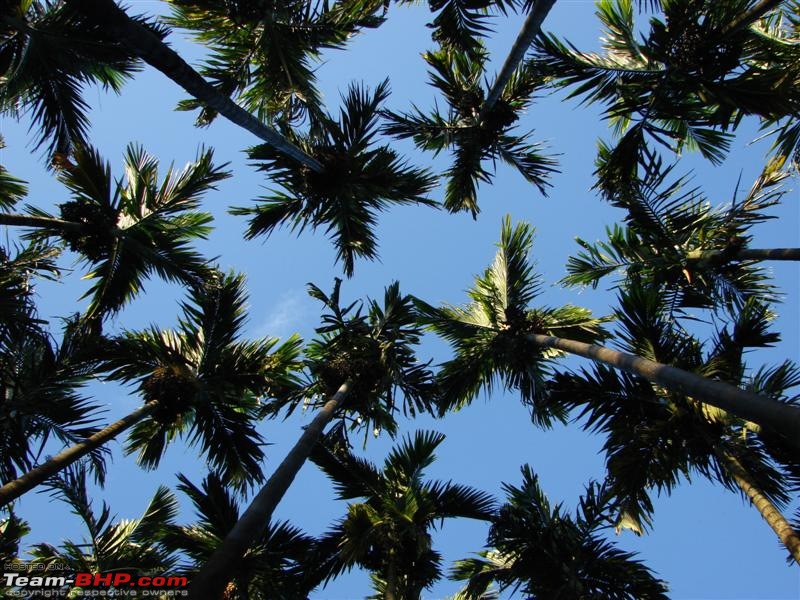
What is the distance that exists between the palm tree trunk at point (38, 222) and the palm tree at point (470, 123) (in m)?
6.30

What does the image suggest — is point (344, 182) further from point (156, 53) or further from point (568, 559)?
point (568, 559)

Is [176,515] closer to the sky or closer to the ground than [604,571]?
closer to the sky

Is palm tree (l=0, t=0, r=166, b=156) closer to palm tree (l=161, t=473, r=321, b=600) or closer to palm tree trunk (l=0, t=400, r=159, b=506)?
palm tree trunk (l=0, t=400, r=159, b=506)

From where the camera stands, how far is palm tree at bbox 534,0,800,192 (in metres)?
6.24

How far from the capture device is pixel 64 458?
6238mm

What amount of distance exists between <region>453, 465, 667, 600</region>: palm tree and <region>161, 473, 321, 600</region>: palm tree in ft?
10.0

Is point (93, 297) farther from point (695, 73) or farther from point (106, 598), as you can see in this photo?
point (695, 73)

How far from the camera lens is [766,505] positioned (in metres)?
5.85

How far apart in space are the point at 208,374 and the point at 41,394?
7.85ft

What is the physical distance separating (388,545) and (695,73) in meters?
8.44

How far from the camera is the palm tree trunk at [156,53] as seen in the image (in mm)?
4652

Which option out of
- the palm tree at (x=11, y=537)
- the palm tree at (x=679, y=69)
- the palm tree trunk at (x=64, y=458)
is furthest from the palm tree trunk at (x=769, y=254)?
the palm tree at (x=11, y=537)

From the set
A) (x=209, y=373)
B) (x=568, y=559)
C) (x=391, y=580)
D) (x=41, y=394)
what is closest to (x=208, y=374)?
(x=209, y=373)

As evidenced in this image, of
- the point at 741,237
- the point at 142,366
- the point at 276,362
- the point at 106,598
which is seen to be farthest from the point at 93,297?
the point at 741,237
